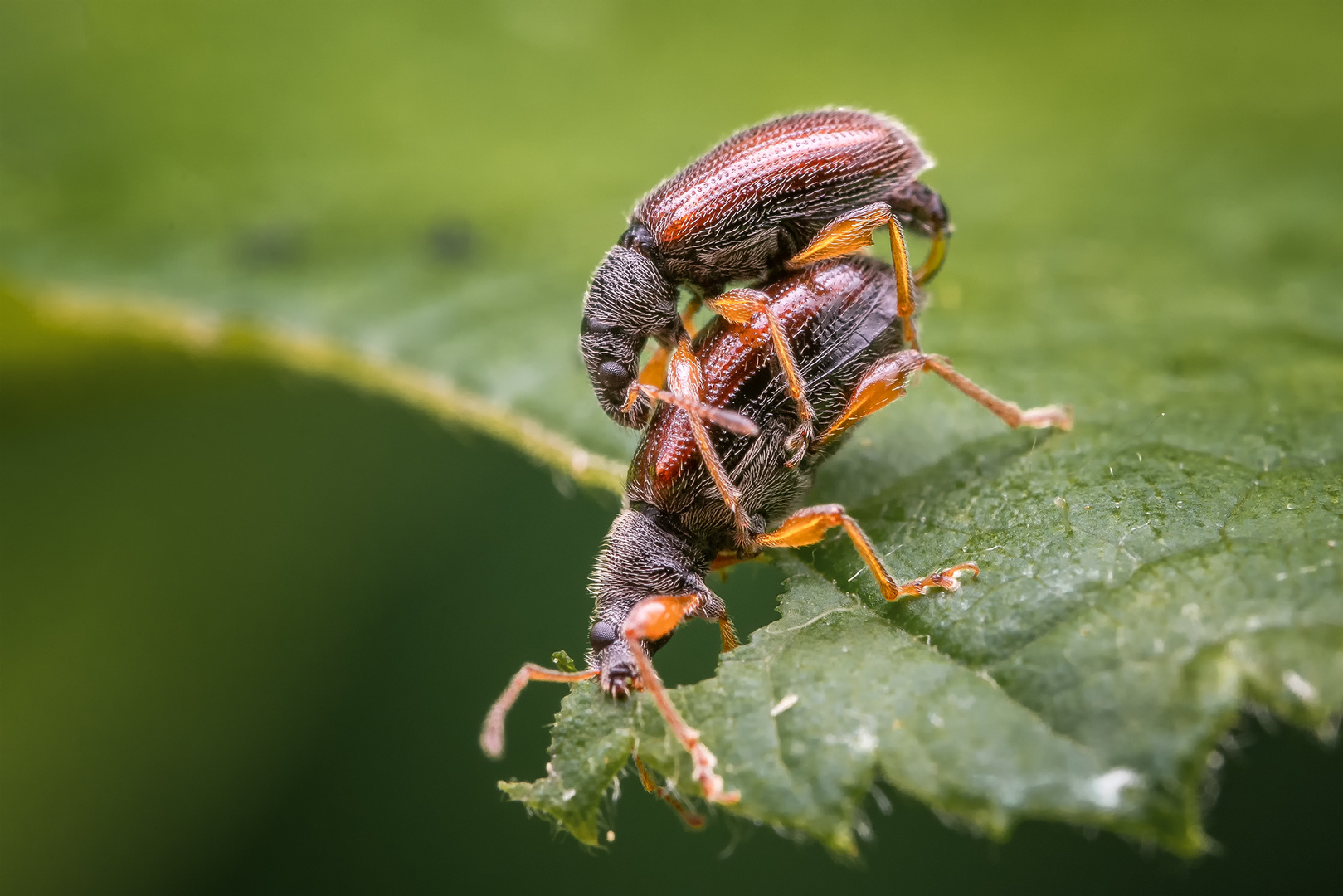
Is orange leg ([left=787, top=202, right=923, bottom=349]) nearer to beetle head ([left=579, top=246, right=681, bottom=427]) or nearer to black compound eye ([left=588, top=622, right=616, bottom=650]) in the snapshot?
beetle head ([left=579, top=246, right=681, bottom=427])

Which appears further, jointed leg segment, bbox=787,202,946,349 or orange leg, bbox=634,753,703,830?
jointed leg segment, bbox=787,202,946,349

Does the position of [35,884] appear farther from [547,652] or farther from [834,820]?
[834,820]

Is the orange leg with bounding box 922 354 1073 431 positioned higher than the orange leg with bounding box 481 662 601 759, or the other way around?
the orange leg with bounding box 922 354 1073 431

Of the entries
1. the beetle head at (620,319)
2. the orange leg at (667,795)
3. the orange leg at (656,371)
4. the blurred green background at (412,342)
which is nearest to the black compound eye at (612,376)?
the beetle head at (620,319)

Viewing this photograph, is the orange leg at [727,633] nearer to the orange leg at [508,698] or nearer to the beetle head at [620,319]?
the orange leg at [508,698]

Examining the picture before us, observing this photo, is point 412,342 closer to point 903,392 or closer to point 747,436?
point 747,436

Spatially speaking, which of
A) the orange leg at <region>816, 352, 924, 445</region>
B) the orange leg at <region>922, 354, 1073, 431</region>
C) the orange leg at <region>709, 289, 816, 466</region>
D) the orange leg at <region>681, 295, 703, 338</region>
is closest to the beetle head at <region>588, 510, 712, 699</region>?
the orange leg at <region>709, 289, 816, 466</region>

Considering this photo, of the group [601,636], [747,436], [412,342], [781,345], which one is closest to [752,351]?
[781,345]
